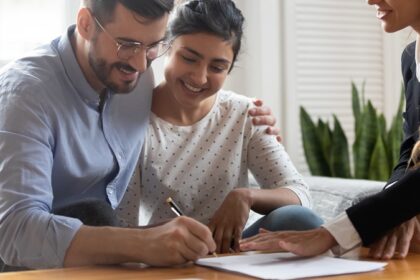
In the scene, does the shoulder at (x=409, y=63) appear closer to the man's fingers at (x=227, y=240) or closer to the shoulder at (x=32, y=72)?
the man's fingers at (x=227, y=240)

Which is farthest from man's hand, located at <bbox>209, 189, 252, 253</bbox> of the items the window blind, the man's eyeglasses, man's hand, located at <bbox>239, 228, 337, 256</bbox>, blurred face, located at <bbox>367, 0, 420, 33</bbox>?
the window blind

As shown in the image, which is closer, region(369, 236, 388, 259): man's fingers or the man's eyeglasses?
region(369, 236, 388, 259): man's fingers

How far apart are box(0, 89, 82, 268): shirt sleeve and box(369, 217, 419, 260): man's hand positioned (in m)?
0.55

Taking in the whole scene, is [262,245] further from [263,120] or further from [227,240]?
[263,120]

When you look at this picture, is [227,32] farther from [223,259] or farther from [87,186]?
[223,259]

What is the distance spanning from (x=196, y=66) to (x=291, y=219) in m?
0.44

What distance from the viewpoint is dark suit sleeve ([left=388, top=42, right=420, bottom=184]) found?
1.91 meters

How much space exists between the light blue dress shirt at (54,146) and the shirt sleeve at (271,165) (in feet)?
0.96

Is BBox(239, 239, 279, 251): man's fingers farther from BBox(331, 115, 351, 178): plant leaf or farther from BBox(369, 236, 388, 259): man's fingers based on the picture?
BBox(331, 115, 351, 178): plant leaf

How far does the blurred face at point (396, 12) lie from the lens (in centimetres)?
179

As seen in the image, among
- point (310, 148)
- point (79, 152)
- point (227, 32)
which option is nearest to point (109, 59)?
point (79, 152)

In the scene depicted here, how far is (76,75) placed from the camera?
167 centimetres

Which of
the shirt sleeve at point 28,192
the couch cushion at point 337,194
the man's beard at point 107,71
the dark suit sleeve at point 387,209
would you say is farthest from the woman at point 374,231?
the couch cushion at point 337,194

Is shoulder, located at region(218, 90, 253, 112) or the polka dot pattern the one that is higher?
shoulder, located at region(218, 90, 253, 112)
